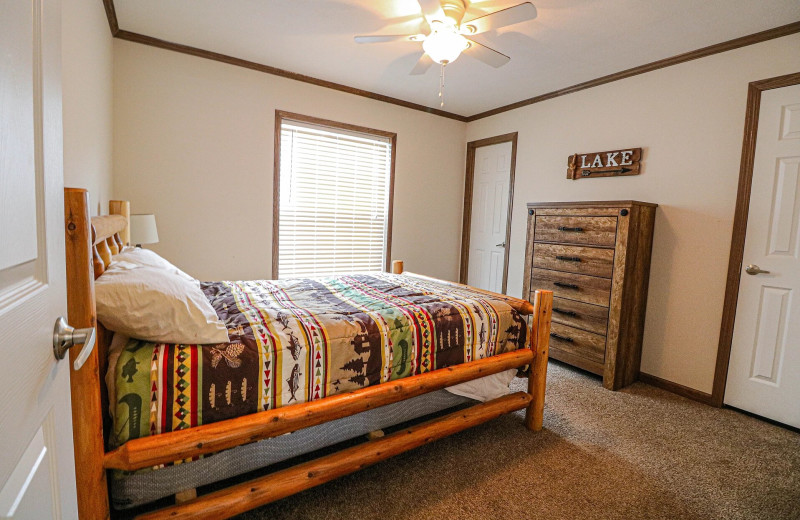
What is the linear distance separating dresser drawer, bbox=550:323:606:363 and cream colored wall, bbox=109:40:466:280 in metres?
2.84

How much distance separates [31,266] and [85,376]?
73 cm

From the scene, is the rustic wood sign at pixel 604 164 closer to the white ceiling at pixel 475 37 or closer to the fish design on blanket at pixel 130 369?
the white ceiling at pixel 475 37

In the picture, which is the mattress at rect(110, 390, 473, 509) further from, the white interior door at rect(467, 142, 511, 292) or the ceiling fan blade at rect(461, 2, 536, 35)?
the white interior door at rect(467, 142, 511, 292)

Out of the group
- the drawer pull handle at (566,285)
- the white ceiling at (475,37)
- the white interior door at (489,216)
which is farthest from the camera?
the white interior door at (489,216)

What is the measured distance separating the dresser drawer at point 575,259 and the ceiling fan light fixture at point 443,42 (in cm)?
185

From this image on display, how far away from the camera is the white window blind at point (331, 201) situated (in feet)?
12.5

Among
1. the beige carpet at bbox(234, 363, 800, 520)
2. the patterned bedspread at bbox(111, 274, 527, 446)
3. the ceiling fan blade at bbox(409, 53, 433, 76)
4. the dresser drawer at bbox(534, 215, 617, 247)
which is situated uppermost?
the ceiling fan blade at bbox(409, 53, 433, 76)

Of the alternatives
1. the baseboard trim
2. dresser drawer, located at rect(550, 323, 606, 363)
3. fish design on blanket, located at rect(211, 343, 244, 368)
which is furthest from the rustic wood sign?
fish design on blanket, located at rect(211, 343, 244, 368)

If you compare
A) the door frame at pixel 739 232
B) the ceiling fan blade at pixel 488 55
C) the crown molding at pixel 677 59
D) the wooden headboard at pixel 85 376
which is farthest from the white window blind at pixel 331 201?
the door frame at pixel 739 232

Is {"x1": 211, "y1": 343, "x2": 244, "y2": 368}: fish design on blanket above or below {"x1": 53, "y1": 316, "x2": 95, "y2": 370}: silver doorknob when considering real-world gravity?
below

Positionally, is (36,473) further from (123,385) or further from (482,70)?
(482,70)

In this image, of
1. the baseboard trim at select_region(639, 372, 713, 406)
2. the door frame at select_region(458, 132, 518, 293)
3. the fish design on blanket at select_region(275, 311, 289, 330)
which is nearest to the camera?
the fish design on blanket at select_region(275, 311, 289, 330)

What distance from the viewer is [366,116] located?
13.5ft

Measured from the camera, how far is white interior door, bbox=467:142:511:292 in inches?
175
